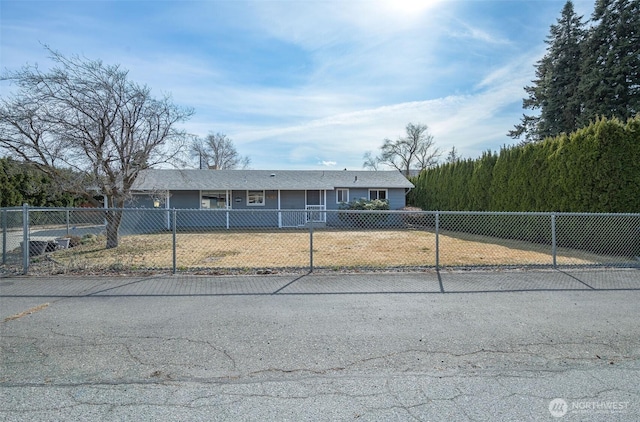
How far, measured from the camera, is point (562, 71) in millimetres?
22125

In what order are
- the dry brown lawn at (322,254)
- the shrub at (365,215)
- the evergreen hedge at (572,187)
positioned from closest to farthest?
the dry brown lawn at (322,254) < the evergreen hedge at (572,187) < the shrub at (365,215)

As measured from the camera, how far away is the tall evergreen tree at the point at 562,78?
843 inches

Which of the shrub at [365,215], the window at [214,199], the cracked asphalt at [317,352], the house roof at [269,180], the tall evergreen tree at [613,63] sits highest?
the tall evergreen tree at [613,63]

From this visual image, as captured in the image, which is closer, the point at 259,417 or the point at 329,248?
the point at 259,417

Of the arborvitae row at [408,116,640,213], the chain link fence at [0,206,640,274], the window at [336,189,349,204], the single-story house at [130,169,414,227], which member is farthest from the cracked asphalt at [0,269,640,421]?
the window at [336,189,349,204]

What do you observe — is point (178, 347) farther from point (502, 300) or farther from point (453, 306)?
point (502, 300)

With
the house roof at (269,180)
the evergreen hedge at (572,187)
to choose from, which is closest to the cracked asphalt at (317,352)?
the evergreen hedge at (572,187)

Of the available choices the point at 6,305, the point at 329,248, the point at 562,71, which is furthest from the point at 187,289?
the point at 562,71

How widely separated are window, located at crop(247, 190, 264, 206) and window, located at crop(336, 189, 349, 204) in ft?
15.3

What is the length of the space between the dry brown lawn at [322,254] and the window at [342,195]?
864cm

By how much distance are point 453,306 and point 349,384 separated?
8.85ft

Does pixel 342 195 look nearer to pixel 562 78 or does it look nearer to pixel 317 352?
pixel 562 78

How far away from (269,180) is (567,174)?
1542 centimetres

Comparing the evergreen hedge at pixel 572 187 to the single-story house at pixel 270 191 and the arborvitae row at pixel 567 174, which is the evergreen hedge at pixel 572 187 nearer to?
the arborvitae row at pixel 567 174
